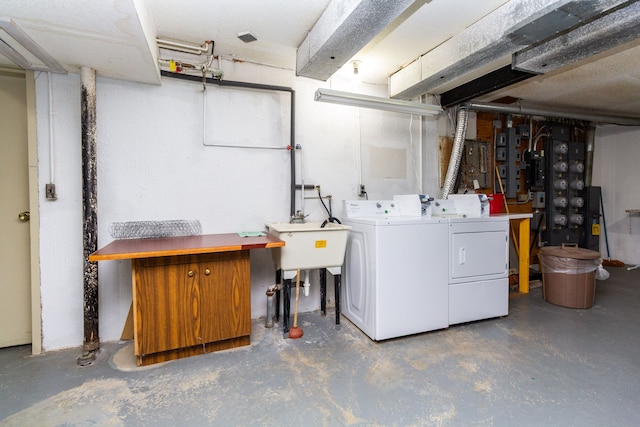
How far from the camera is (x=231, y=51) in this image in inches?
109

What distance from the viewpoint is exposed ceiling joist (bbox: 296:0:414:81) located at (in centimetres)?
182

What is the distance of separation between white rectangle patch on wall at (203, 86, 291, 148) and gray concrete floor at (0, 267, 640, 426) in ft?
5.98

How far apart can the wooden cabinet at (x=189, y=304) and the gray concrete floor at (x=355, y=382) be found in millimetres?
129

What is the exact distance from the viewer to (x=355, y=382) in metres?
2.00

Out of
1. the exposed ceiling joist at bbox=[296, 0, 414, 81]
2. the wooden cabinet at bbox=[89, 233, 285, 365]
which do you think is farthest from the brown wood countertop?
the exposed ceiling joist at bbox=[296, 0, 414, 81]

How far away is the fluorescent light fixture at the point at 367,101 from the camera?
2684 millimetres

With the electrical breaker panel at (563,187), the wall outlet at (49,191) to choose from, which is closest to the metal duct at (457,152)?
the electrical breaker panel at (563,187)

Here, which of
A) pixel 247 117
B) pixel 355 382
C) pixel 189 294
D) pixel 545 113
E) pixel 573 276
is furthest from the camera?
pixel 545 113

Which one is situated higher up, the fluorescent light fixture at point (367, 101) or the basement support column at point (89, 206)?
the fluorescent light fixture at point (367, 101)

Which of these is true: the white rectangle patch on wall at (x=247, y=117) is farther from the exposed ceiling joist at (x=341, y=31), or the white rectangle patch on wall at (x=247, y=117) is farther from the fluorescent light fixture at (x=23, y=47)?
the fluorescent light fixture at (x=23, y=47)

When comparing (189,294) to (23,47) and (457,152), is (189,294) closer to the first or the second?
(23,47)

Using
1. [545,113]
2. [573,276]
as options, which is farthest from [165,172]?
[545,113]

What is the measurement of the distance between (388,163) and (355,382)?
2.40 meters

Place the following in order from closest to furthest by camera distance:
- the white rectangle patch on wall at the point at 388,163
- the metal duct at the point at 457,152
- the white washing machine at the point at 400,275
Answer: the white washing machine at the point at 400,275, the white rectangle patch on wall at the point at 388,163, the metal duct at the point at 457,152
